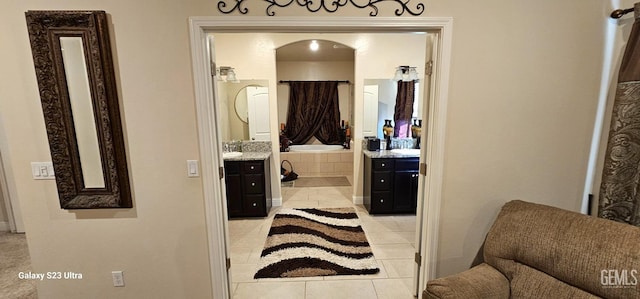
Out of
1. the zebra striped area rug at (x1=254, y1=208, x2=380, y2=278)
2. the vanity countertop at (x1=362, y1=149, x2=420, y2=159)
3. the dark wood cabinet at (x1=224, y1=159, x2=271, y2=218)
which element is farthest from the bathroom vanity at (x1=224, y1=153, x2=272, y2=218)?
the vanity countertop at (x1=362, y1=149, x2=420, y2=159)

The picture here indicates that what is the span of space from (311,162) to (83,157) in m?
4.01

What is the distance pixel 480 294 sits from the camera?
132 centimetres

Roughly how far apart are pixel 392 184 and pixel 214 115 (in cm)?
257

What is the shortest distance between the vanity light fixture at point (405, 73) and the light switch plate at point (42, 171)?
3709mm

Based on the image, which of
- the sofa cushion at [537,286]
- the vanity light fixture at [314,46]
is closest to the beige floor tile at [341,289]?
the sofa cushion at [537,286]

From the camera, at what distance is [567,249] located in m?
1.26

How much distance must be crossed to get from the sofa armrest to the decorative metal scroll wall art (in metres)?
1.55

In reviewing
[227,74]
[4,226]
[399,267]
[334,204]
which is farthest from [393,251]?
[4,226]

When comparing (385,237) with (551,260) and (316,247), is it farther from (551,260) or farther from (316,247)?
(551,260)

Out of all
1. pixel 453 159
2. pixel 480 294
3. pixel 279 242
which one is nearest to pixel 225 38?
pixel 279 242

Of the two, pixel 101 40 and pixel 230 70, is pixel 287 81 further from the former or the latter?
pixel 101 40

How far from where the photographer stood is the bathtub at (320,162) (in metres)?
5.41

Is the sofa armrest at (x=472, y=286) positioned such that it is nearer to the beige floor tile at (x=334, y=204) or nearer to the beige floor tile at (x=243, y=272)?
the beige floor tile at (x=243, y=272)

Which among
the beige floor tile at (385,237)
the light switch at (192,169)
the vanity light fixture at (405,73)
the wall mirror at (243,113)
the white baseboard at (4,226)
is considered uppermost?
the vanity light fixture at (405,73)
